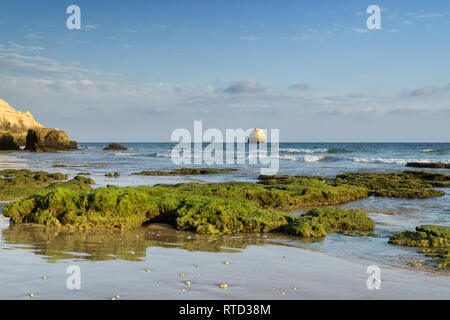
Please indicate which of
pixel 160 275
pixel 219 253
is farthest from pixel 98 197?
pixel 160 275

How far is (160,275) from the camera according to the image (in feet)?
17.1

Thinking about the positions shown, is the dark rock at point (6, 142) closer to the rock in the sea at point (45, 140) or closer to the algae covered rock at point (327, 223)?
the rock in the sea at point (45, 140)

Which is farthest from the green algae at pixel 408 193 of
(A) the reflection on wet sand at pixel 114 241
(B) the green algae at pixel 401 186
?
A: (A) the reflection on wet sand at pixel 114 241

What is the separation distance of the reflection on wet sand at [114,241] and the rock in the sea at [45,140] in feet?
213

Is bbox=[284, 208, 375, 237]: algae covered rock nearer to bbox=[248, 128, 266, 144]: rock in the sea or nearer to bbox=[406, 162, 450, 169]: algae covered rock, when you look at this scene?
bbox=[406, 162, 450, 169]: algae covered rock

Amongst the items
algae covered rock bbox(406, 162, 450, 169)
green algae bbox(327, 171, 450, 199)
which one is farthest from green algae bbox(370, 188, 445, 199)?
algae covered rock bbox(406, 162, 450, 169)

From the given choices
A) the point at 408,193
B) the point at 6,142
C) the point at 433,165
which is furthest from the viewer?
the point at 6,142

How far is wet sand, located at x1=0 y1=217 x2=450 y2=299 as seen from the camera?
4.62m

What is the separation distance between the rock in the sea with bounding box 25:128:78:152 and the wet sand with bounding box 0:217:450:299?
214ft

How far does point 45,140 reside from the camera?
2670 inches

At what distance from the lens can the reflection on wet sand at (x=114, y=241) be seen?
628 cm

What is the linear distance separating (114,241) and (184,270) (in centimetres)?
226

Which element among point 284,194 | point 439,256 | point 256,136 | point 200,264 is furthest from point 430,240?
point 256,136

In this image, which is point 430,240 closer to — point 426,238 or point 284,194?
point 426,238
